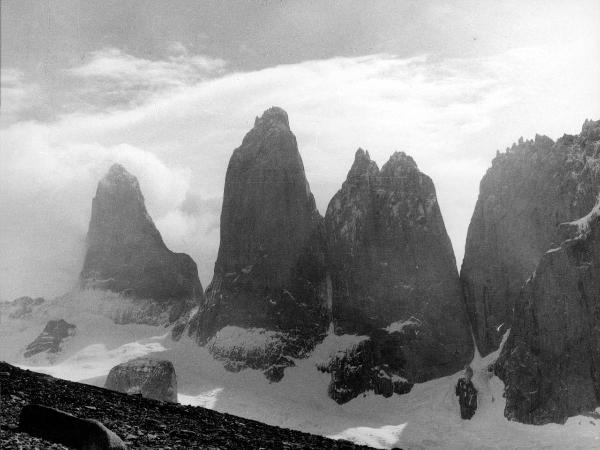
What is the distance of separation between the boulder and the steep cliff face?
13592 cm

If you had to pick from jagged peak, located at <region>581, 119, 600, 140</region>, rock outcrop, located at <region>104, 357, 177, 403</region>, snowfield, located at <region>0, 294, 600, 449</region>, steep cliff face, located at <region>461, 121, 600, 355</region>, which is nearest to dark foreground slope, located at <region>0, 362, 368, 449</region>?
snowfield, located at <region>0, 294, 600, 449</region>

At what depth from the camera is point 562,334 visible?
5369 inches

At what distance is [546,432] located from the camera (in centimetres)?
13138

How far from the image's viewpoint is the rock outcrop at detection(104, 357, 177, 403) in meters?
146

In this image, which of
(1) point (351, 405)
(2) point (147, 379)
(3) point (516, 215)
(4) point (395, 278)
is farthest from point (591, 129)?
(2) point (147, 379)

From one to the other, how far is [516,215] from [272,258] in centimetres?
5929

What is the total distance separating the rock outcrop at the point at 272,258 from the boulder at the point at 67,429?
157 metres

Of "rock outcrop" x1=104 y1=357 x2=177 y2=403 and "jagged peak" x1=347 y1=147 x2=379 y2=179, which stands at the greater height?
"jagged peak" x1=347 y1=147 x2=379 y2=179

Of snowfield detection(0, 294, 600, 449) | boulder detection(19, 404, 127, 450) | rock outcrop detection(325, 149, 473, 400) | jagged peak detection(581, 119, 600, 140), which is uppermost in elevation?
jagged peak detection(581, 119, 600, 140)

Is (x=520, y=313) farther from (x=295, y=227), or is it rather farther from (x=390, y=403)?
(x=295, y=227)

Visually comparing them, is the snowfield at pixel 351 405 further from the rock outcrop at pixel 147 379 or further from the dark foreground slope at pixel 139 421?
the dark foreground slope at pixel 139 421

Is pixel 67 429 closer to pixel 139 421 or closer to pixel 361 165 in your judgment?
pixel 139 421

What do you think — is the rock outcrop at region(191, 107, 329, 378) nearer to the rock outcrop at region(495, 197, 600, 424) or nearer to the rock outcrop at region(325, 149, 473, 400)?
the rock outcrop at region(325, 149, 473, 400)

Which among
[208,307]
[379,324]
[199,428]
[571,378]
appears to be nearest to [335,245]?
[379,324]
